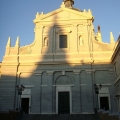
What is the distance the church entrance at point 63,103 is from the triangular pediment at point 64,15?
34.1ft

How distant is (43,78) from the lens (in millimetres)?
26750

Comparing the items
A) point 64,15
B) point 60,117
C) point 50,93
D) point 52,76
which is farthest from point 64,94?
point 64,15

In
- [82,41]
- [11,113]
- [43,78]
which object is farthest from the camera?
[82,41]

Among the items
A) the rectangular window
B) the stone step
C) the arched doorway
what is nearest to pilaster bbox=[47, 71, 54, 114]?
the arched doorway

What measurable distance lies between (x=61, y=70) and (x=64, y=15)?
799 cm

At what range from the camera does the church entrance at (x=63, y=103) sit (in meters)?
25.4

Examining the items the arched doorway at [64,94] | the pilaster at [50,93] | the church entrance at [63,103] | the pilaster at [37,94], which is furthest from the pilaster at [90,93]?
the pilaster at [37,94]

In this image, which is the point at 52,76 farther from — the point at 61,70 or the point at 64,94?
the point at 64,94

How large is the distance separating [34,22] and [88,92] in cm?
1197

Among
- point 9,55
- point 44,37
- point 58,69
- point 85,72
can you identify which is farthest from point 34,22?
point 85,72

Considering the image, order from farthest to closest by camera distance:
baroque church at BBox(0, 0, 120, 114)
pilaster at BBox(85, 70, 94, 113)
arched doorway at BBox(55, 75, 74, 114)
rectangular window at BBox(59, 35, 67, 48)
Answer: rectangular window at BBox(59, 35, 67, 48)
arched doorway at BBox(55, 75, 74, 114)
baroque church at BBox(0, 0, 120, 114)
pilaster at BBox(85, 70, 94, 113)

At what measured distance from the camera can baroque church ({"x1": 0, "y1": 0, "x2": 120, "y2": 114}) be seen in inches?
999

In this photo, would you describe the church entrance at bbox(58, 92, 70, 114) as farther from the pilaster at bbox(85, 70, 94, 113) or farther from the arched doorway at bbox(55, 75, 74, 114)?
the pilaster at bbox(85, 70, 94, 113)

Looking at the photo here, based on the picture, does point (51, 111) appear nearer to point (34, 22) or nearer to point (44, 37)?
point (44, 37)
